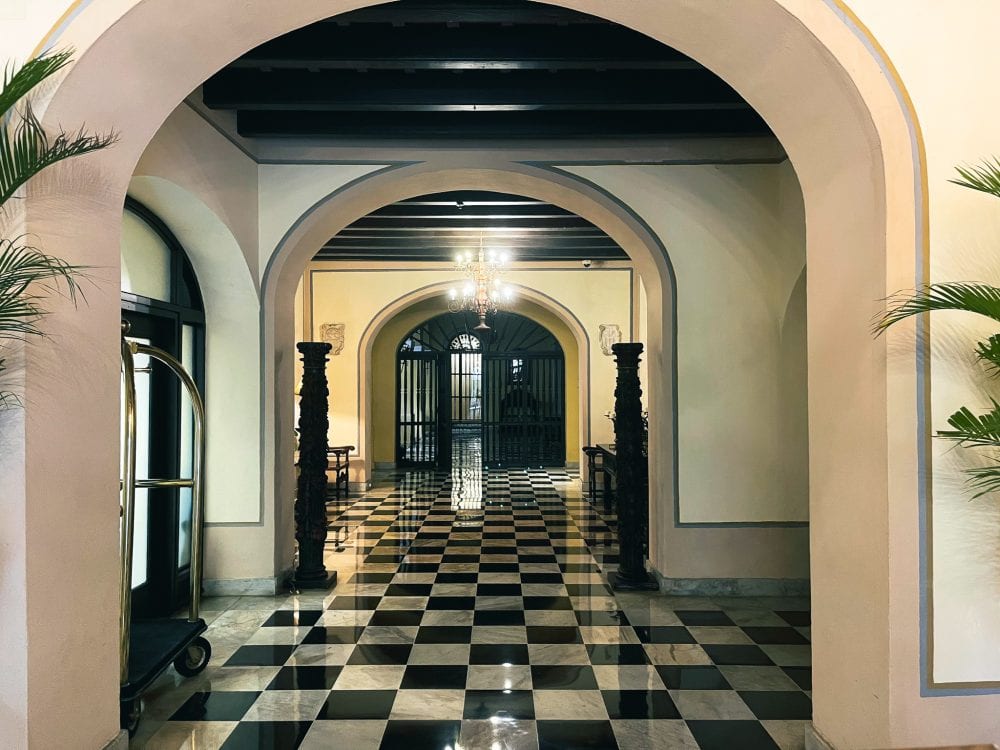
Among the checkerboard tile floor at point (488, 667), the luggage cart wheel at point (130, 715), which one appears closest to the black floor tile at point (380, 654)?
the checkerboard tile floor at point (488, 667)

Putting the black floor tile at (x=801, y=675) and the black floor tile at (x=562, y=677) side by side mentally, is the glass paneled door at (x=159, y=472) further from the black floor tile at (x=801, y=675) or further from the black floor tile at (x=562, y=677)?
the black floor tile at (x=801, y=675)

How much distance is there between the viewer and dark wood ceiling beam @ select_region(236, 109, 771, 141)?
529cm

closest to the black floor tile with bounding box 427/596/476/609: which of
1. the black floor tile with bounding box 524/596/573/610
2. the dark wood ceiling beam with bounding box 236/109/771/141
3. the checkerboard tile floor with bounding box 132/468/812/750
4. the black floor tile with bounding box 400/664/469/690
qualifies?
the checkerboard tile floor with bounding box 132/468/812/750

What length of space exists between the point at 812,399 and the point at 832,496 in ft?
1.45

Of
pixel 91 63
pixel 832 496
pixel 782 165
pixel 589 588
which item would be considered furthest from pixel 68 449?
pixel 782 165

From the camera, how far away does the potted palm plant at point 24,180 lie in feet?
6.85

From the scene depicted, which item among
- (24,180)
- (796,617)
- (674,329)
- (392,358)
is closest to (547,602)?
(796,617)

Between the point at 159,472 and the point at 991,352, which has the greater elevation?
the point at 991,352

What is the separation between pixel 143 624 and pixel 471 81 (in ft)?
12.9

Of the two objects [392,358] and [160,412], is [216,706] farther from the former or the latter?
[392,358]

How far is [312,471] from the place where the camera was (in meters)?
6.18

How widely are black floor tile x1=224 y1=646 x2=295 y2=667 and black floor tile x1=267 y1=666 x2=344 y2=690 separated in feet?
0.51

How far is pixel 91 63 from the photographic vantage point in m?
2.57

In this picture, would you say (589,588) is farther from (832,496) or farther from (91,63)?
(91,63)
